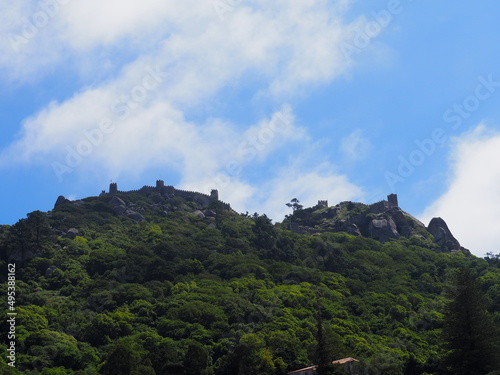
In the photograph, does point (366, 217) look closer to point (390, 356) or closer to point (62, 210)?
point (62, 210)

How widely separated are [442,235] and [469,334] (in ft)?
206

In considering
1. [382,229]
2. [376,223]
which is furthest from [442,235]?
[376,223]

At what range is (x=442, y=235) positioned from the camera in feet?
357

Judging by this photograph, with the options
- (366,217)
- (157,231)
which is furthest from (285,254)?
(366,217)

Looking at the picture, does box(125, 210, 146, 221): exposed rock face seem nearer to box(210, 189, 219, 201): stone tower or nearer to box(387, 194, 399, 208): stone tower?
box(210, 189, 219, 201): stone tower

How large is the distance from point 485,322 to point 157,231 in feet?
177

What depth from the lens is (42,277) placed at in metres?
74.9

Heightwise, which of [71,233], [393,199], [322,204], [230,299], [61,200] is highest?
[322,204]

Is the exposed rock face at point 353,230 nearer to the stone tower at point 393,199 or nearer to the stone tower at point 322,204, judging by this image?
the stone tower at point 393,199

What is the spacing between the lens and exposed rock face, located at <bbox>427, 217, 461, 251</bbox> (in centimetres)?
10669

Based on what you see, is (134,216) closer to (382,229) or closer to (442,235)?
(382,229)

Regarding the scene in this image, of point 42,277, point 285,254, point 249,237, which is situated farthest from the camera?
point 249,237

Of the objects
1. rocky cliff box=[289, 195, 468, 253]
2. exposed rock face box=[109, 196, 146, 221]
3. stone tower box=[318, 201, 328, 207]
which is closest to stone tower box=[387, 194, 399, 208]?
rocky cliff box=[289, 195, 468, 253]

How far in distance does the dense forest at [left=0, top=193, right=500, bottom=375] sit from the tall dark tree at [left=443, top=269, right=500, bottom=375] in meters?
0.08
